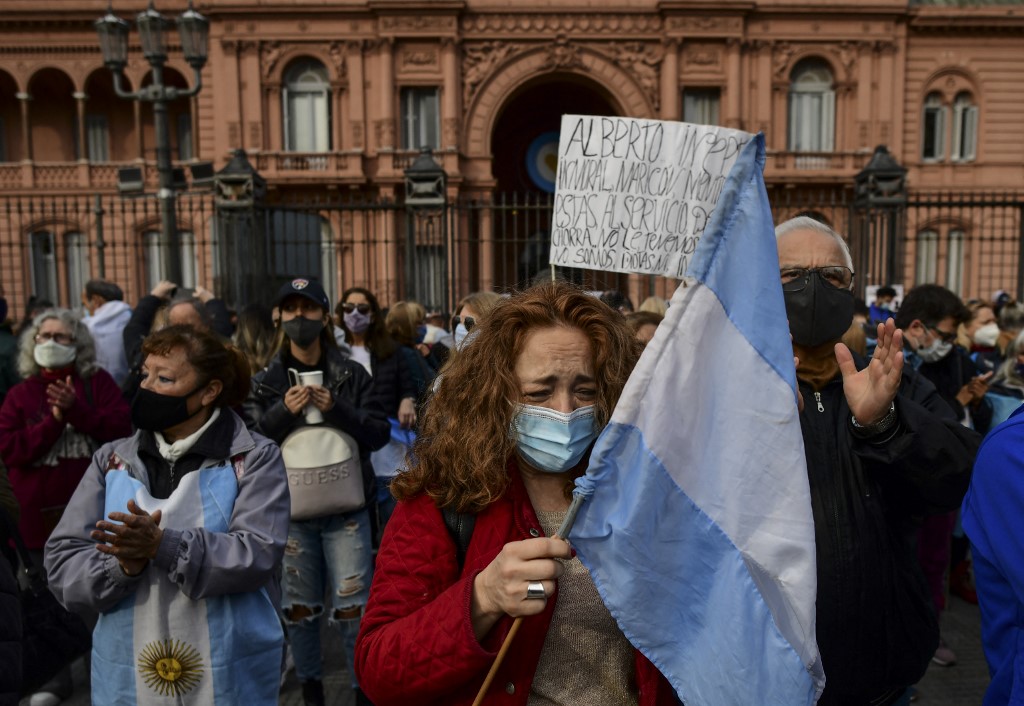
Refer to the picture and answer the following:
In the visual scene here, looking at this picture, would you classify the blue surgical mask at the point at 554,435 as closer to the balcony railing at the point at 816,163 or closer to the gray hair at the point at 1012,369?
the gray hair at the point at 1012,369

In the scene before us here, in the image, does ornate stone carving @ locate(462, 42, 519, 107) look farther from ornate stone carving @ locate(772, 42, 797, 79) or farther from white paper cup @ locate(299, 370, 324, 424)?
white paper cup @ locate(299, 370, 324, 424)

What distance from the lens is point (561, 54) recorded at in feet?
74.2

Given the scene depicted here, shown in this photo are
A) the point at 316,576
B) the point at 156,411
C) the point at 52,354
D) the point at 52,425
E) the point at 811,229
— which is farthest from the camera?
the point at 52,354

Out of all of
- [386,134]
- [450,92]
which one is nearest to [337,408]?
[386,134]

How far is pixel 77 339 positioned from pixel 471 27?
19.6 meters

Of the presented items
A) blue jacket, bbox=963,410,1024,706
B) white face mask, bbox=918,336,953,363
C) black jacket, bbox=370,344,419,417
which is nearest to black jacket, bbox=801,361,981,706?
blue jacket, bbox=963,410,1024,706

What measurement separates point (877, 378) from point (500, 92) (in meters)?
21.6

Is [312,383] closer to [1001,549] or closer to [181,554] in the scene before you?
[181,554]

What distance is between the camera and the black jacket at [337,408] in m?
4.24

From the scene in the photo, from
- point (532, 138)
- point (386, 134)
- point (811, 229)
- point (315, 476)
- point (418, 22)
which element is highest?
point (418, 22)

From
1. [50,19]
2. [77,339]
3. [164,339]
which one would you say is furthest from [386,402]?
[50,19]

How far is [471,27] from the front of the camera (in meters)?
22.6

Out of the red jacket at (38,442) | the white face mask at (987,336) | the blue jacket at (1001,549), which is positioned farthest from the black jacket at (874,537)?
the white face mask at (987,336)

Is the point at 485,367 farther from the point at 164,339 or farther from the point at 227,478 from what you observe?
the point at 164,339
